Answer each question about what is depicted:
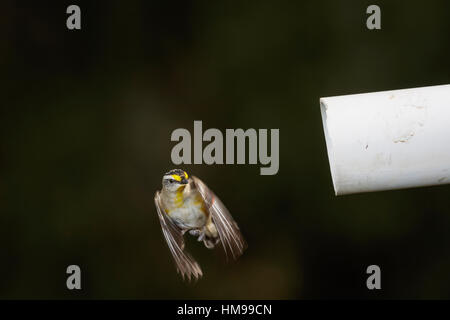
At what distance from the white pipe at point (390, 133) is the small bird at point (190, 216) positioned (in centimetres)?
30

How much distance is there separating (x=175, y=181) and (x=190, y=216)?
0.24 feet

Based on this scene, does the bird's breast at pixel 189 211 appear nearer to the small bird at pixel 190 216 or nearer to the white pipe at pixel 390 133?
the small bird at pixel 190 216

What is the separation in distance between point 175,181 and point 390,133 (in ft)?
1.35

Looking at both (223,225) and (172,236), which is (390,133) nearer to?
(223,225)

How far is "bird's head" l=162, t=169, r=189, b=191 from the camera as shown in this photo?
98cm

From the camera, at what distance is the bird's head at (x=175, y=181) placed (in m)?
0.98

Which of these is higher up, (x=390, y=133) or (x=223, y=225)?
(x=390, y=133)

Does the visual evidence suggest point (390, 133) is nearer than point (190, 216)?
Yes

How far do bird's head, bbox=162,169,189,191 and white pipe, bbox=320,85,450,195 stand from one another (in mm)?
315

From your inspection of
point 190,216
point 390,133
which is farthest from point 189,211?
point 390,133

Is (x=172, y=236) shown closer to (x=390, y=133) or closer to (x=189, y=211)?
(x=189, y=211)

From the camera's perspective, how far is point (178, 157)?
118 cm

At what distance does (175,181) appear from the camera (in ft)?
3.23

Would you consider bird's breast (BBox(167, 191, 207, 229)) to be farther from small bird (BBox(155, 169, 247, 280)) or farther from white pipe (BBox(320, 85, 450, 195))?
white pipe (BBox(320, 85, 450, 195))
